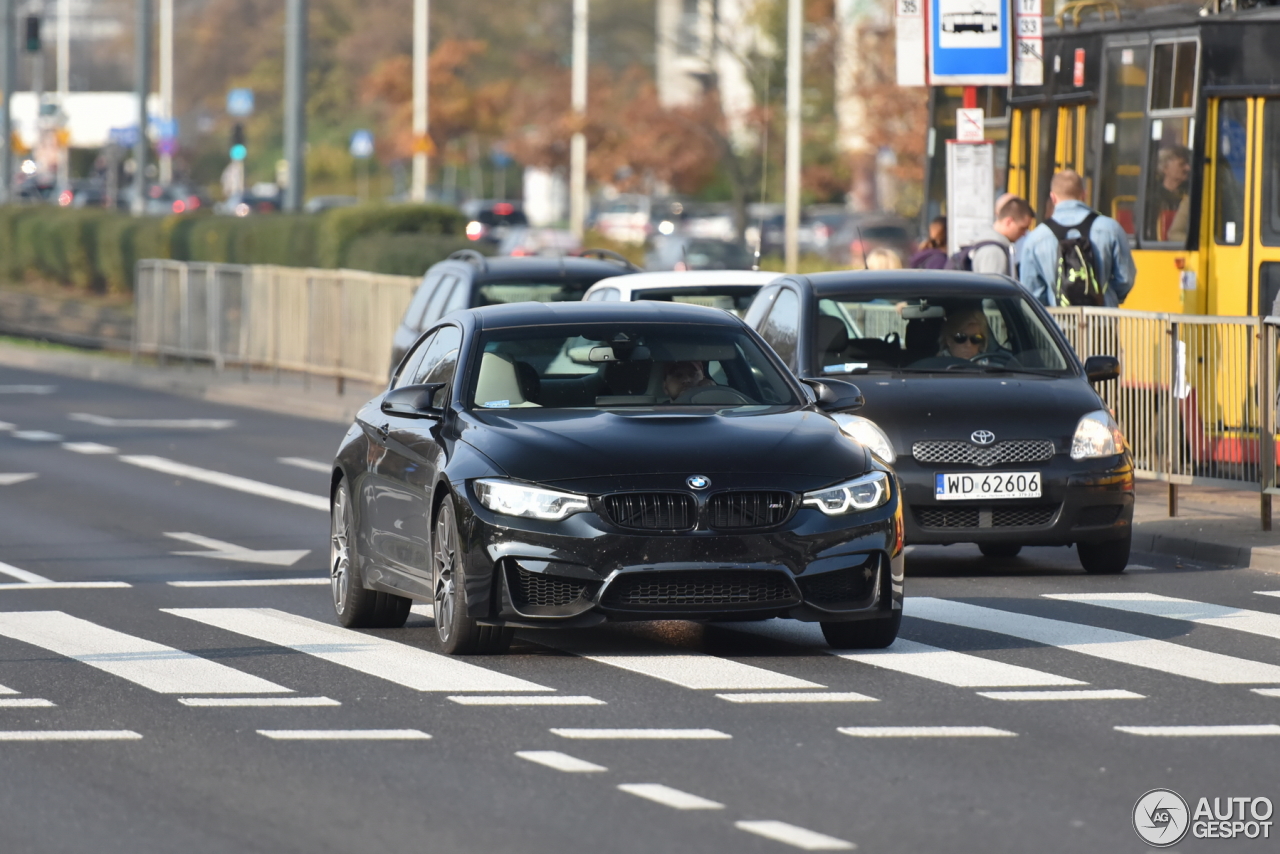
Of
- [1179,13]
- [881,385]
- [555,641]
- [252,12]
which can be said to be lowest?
[555,641]

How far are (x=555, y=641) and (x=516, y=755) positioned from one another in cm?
277

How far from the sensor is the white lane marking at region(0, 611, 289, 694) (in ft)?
32.4

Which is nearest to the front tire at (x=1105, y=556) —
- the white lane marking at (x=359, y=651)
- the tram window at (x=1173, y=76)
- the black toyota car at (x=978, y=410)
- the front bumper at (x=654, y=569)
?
the black toyota car at (x=978, y=410)

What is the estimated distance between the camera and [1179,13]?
62.0ft

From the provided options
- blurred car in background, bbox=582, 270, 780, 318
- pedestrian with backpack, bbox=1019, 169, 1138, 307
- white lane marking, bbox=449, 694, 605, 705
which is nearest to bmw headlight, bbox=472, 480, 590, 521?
white lane marking, bbox=449, 694, 605, 705

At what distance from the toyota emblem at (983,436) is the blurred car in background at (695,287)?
4463 millimetres

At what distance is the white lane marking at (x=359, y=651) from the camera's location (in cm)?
986

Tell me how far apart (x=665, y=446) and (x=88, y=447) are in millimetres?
13559

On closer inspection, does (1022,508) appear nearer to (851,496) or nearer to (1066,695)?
(851,496)

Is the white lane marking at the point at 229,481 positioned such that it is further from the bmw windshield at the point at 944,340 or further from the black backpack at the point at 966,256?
the black backpack at the point at 966,256

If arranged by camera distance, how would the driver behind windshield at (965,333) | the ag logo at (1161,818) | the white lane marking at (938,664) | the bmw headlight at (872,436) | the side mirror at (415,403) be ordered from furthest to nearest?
the driver behind windshield at (965,333)
the bmw headlight at (872,436)
the side mirror at (415,403)
the white lane marking at (938,664)
the ag logo at (1161,818)

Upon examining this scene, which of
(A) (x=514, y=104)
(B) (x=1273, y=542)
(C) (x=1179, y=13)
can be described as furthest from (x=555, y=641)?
(A) (x=514, y=104)

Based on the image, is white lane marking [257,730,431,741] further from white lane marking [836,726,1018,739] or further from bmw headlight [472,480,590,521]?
bmw headlight [472,480,590,521]

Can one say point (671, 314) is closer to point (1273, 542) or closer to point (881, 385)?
point (881, 385)
